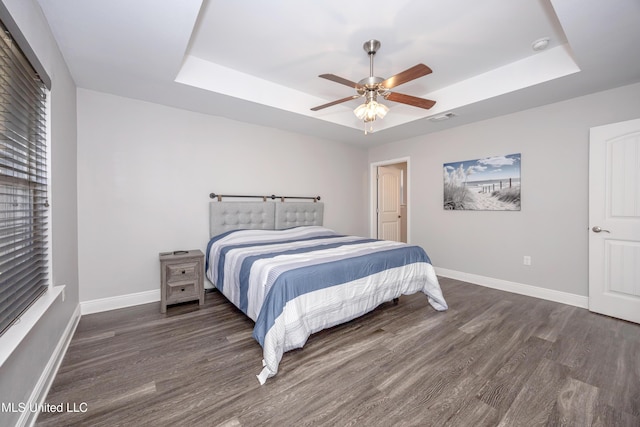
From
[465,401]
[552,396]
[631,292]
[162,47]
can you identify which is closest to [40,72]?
[162,47]

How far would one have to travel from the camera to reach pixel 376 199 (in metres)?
5.48

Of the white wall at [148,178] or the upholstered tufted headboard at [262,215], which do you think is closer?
the white wall at [148,178]

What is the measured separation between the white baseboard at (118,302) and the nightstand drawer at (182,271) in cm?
57

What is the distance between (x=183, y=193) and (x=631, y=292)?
507 centimetres

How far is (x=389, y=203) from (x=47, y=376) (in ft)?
17.5

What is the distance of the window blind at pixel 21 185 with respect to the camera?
127cm

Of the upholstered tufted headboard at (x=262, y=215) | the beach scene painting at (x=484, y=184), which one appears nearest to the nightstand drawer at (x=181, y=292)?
the upholstered tufted headboard at (x=262, y=215)

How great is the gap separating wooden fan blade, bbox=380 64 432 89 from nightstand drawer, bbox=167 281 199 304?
287 centimetres

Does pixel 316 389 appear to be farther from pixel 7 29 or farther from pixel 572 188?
pixel 572 188

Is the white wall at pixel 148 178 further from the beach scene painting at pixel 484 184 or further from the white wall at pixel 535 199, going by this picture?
the white wall at pixel 535 199

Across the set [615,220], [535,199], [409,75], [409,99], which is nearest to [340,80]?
[409,75]

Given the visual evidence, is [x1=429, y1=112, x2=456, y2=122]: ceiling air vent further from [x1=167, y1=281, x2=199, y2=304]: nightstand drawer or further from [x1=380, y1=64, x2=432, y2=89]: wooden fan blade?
[x1=167, y1=281, x2=199, y2=304]: nightstand drawer

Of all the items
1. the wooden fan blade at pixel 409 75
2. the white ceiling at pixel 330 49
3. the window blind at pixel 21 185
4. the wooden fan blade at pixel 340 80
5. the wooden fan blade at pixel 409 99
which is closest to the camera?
the window blind at pixel 21 185

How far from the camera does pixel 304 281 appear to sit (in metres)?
2.04
